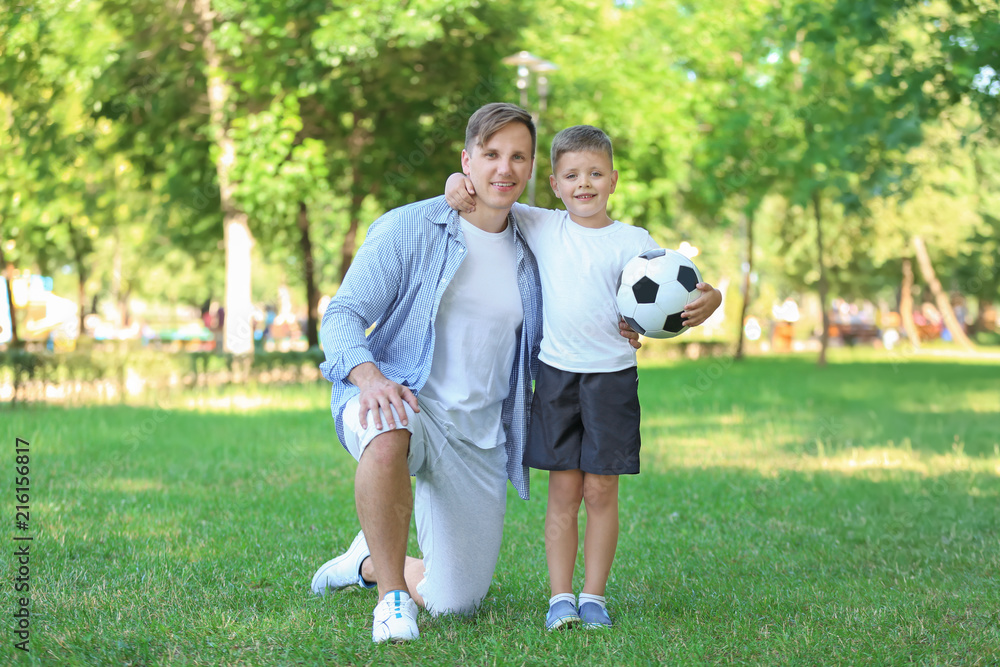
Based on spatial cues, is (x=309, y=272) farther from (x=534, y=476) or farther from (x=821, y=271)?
(x=534, y=476)

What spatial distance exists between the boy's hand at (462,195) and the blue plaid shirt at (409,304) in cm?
4

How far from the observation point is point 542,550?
5762 mm

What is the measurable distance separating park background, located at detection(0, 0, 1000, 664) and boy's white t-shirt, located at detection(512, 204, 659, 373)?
1081 millimetres

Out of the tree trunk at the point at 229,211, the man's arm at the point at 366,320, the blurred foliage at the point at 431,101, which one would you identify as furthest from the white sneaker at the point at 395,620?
the tree trunk at the point at 229,211

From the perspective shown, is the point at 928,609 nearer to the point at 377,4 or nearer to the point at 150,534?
the point at 150,534

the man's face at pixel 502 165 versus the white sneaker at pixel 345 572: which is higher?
the man's face at pixel 502 165

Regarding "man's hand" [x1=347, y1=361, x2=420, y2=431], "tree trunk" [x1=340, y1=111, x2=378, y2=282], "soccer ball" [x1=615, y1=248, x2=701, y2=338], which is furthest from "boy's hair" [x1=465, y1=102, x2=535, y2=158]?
"tree trunk" [x1=340, y1=111, x2=378, y2=282]

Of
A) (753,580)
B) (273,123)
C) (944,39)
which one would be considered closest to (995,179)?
(944,39)

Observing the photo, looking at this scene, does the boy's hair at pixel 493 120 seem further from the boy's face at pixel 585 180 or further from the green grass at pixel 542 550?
the green grass at pixel 542 550

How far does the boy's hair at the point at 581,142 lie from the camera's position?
4.03 m

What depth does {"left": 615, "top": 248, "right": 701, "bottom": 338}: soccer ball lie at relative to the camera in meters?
3.88

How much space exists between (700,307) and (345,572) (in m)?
1.95

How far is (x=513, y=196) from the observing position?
4129mm

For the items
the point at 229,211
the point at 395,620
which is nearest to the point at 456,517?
the point at 395,620
